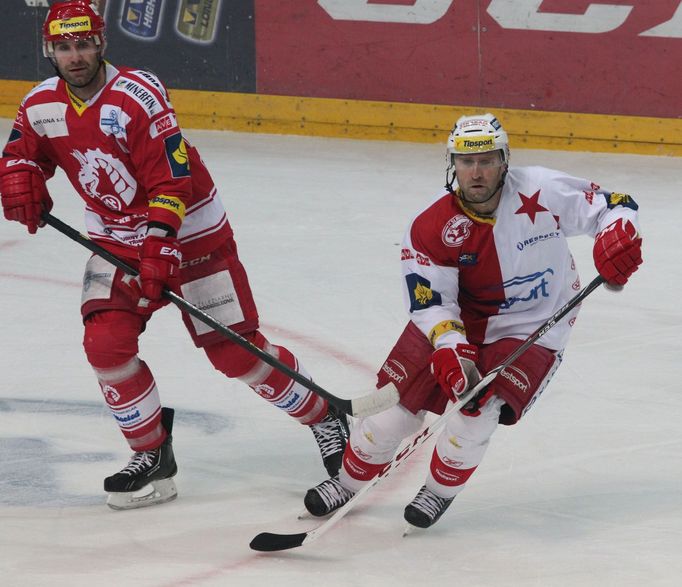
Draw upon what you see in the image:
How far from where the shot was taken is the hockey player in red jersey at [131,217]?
316 centimetres

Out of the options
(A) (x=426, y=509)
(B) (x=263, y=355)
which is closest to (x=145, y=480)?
(B) (x=263, y=355)

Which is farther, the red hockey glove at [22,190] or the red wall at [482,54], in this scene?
the red wall at [482,54]

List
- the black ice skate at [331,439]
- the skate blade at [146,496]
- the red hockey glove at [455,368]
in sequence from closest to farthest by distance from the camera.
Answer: the red hockey glove at [455,368] < the skate blade at [146,496] < the black ice skate at [331,439]

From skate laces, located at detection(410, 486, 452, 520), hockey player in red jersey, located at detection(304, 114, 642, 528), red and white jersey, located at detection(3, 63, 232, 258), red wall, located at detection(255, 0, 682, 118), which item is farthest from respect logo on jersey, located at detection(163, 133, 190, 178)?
red wall, located at detection(255, 0, 682, 118)

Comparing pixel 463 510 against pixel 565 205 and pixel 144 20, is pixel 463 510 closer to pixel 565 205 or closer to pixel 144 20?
pixel 565 205

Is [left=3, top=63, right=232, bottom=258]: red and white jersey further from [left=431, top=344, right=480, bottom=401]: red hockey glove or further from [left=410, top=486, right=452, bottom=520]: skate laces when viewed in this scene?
[left=410, top=486, right=452, bottom=520]: skate laces

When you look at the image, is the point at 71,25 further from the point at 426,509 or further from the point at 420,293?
the point at 426,509

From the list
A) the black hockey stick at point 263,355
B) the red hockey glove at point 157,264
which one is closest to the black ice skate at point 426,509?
the black hockey stick at point 263,355

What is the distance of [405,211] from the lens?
597 centimetres

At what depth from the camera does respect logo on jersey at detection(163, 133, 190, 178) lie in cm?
317

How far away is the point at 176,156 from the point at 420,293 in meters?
0.66

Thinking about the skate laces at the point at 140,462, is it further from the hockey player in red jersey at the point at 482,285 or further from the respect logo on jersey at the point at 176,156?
the respect logo on jersey at the point at 176,156

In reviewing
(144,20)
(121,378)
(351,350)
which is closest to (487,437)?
(121,378)

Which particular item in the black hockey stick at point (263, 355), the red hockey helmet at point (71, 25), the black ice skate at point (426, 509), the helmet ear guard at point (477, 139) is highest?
the red hockey helmet at point (71, 25)
